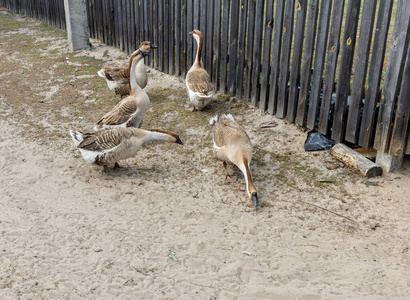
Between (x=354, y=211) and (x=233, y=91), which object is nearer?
(x=354, y=211)

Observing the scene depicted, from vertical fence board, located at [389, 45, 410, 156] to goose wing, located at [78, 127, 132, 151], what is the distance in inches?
133

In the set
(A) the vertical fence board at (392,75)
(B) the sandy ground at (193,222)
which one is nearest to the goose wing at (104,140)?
(B) the sandy ground at (193,222)

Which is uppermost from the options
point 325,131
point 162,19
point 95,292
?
point 162,19

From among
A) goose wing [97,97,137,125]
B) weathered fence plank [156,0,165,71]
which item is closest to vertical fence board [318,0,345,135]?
goose wing [97,97,137,125]

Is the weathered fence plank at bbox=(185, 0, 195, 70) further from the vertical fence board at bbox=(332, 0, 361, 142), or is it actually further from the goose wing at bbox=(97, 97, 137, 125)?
the vertical fence board at bbox=(332, 0, 361, 142)

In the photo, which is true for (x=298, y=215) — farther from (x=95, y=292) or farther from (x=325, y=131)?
(x=95, y=292)

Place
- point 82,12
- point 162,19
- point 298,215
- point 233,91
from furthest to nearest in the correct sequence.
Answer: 1. point 82,12
2. point 162,19
3. point 233,91
4. point 298,215

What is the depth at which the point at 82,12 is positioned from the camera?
10.6 metres

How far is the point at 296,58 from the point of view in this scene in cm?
626

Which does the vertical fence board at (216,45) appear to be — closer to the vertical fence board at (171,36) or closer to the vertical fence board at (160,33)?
the vertical fence board at (171,36)

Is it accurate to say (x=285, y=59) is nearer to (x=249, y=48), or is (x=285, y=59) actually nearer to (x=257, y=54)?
(x=257, y=54)

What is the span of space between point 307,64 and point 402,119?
159cm

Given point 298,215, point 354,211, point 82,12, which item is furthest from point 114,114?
point 82,12

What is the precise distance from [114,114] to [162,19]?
3326 mm
